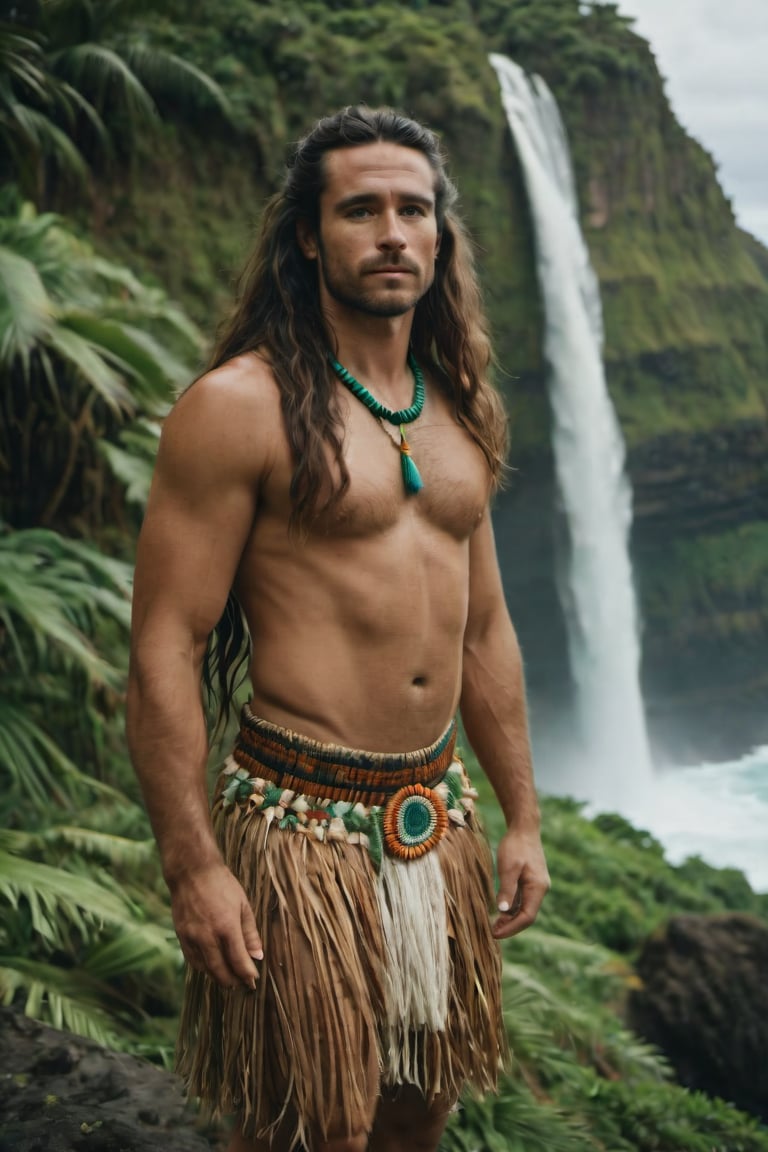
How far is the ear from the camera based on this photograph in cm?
225

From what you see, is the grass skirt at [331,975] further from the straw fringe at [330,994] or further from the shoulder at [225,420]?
the shoulder at [225,420]

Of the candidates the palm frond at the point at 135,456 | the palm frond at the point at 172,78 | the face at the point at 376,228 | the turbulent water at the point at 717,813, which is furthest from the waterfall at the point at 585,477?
the face at the point at 376,228

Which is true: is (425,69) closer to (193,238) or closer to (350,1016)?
(193,238)

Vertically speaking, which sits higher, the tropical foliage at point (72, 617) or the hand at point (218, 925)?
the tropical foliage at point (72, 617)

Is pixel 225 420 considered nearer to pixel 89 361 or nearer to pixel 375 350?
pixel 375 350

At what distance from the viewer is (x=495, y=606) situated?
251cm

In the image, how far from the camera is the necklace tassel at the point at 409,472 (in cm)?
218

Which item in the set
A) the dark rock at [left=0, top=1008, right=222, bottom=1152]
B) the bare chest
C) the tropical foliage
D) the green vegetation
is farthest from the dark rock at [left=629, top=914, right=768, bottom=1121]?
the bare chest

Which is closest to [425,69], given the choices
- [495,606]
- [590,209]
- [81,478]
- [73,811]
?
[590,209]

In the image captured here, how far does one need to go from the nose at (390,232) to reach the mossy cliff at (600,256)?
9.86 meters

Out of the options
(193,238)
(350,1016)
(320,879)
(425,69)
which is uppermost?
(425,69)

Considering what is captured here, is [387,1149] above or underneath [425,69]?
underneath

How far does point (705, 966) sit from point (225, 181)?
8692 mm

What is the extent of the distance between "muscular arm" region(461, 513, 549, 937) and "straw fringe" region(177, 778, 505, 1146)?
0.22 m
